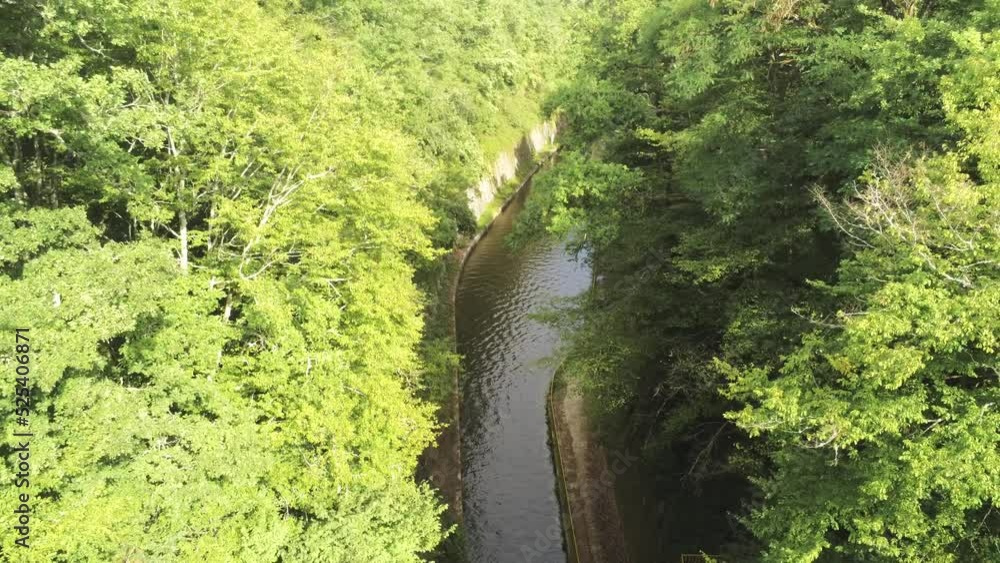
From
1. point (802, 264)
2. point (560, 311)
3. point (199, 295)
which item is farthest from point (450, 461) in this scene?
point (802, 264)

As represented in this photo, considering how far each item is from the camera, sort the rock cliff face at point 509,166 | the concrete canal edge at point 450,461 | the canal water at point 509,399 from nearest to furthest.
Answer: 1. the concrete canal edge at point 450,461
2. the canal water at point 509,399
3. the rock cliff face at point 509,166

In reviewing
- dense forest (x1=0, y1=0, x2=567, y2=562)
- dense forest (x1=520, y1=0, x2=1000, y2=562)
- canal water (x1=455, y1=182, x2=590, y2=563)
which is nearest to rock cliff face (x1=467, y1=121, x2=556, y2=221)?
canal water (x1=455, y1=182, x2=590, y2=563)

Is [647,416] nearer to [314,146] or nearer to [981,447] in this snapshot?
[981,447]

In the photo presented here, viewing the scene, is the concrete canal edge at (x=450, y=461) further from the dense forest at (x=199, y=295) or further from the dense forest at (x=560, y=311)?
the dense forest at (x=199, y=295)

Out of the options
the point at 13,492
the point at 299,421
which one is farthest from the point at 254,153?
the point at 13,492

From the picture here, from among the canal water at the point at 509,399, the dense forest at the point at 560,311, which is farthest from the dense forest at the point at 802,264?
the canal water at the point at 509,399

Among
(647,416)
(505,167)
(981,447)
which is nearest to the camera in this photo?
(981,447)

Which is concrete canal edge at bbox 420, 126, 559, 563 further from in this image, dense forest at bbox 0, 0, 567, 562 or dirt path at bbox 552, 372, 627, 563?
dirt path at bbox 552, 372, 627, 563
